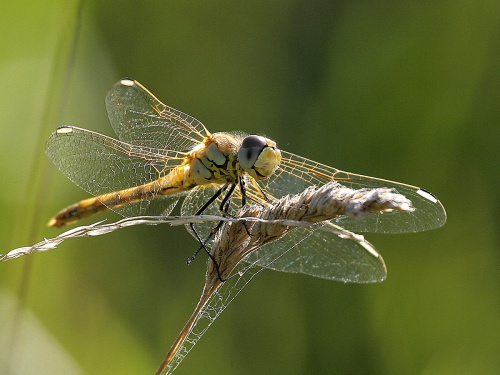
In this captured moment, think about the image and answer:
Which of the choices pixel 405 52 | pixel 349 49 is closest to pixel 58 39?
pixel 349 49

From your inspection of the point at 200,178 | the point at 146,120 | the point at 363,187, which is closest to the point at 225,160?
the point at 200,178

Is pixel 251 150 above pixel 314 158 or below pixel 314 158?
above

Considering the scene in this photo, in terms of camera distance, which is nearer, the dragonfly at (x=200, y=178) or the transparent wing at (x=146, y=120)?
the dragonfly at (x=200, y=178)

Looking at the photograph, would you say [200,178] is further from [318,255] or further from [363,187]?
[363,187]

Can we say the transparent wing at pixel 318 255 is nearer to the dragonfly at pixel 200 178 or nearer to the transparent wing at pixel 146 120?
the dragonfly at pixel 200 178

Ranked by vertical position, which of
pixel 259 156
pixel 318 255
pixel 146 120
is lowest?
pixel 318 255

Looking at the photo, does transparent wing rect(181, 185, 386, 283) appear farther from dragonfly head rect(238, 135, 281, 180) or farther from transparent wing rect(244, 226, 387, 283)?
dragonfly head rect(238, 135, 281, 180)

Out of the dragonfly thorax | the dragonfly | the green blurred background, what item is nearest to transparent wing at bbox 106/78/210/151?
the dragonfly

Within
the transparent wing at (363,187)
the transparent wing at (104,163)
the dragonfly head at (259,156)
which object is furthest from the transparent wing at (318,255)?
the transparent wing at (104,163)
